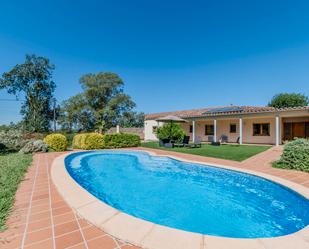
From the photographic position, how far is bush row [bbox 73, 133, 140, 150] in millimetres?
15867

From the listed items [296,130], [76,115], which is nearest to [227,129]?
[296,130]

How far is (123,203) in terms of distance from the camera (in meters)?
5.58

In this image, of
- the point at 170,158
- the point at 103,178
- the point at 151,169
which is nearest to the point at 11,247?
the point at 103,178

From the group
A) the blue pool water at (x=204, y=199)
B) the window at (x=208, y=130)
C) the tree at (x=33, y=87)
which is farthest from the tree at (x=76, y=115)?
the blue pool water at (x=204, y=199)

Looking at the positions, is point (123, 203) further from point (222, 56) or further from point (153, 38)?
point (222, 56)

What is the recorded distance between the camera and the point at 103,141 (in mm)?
16422

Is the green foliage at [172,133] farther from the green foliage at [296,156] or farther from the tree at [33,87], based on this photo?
the tree at [33,87]

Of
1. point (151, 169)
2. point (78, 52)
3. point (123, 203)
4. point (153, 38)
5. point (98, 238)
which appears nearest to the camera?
point (98, 238)

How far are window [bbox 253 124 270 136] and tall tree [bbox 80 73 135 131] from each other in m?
19.6

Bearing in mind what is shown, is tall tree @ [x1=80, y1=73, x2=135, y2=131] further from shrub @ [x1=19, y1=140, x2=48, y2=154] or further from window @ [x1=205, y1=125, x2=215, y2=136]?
shrub @ [x1=19, y1=140, x2=48, y2=154]

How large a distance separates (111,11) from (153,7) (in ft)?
9.15

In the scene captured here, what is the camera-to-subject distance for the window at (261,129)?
62.9ft

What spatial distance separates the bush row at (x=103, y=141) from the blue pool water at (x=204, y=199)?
686 centimetres

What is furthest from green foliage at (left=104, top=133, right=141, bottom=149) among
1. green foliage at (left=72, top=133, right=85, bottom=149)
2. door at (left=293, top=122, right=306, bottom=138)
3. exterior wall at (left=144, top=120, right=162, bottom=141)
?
door at (left=293, top=122, right=306, bottom=138)
